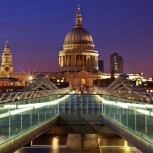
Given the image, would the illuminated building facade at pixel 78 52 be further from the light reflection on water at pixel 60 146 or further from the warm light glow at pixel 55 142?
the warm light glow at pixel 55 142

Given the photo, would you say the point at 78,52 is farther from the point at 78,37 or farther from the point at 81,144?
the point at 81,144

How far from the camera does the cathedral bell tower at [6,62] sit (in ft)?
533

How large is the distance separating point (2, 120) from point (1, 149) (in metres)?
0.88

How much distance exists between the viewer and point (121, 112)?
2016cm

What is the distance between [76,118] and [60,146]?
13.6 m

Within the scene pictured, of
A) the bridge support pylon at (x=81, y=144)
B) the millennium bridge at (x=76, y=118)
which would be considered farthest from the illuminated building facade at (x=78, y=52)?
the bridge support pylon at (x=81, y=144)

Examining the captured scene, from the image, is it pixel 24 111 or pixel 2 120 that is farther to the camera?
pixel 24 111

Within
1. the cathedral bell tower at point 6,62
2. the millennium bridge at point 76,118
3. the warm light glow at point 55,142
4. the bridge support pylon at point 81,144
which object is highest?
the cathedral bell tower at point 6,62

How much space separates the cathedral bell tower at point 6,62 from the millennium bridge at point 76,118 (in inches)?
4900

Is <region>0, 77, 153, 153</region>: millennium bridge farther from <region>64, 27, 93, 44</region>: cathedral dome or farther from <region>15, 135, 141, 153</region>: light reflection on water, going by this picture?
<region>64, 27, 93, 44</region>: cathedral dome

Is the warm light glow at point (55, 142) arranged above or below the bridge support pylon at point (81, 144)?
below

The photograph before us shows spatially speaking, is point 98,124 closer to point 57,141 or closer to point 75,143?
point 75,143

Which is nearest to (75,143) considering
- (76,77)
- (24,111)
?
(24,111)

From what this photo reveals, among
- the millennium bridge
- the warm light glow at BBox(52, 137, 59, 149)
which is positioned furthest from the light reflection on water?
the millennium bridge
